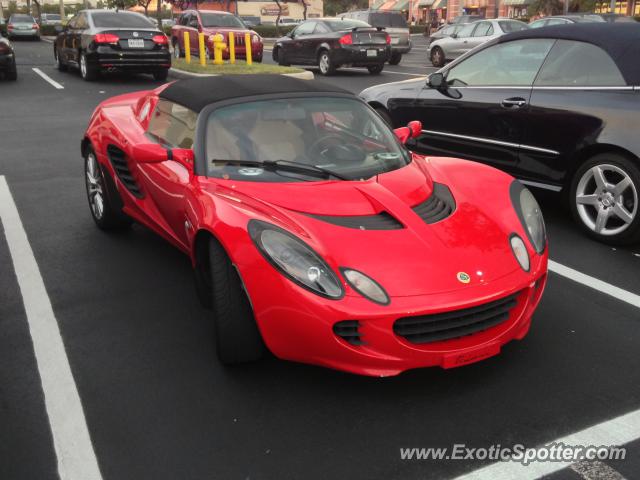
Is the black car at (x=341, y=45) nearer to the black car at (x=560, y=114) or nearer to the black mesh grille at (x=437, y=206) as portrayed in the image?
the black car at (x=560, y=114)

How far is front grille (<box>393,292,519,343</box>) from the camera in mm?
2906

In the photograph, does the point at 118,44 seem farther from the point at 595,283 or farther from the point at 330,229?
the point at 330,229

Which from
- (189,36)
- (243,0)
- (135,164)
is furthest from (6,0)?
(135,164)

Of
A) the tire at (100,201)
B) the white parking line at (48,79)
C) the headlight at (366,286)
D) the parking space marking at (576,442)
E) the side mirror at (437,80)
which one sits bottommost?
the white parking line at (48,79)

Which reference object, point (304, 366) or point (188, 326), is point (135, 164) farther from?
point (304, 366)

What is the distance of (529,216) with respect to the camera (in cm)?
368

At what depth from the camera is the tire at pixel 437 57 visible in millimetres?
21172

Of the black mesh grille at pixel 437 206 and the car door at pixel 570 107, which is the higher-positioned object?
the car door at pixel 570 107

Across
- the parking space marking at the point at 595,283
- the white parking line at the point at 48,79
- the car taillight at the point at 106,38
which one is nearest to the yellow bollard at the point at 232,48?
the car taillight at the point at 106,38

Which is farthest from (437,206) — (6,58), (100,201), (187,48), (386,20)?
(386,20)

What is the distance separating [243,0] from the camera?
3332 inches

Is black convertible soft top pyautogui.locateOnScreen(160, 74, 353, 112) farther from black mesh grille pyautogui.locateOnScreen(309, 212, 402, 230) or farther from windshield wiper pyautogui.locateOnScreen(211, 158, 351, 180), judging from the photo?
black mesh grille pyautogui.locateOnScreen(309, 212, 402, 230)

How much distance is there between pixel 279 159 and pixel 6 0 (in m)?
124

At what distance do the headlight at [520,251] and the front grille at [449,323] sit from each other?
0.24m
